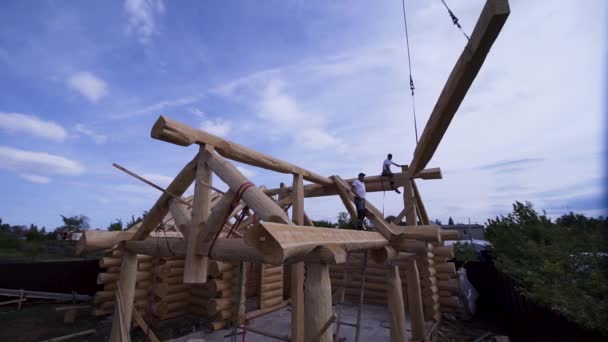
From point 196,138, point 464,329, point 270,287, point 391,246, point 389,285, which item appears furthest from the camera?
point 270,287

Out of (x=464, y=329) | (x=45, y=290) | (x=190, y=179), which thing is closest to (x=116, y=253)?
(x=45, y=290)

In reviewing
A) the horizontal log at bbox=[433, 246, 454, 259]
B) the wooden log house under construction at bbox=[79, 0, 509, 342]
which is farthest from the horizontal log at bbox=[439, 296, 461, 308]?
the horizontal log at bbox=[433, 246, 454, 259]

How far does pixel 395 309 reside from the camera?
562 centimetres

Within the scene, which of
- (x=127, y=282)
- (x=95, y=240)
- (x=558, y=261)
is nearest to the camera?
(x=95, y=240)

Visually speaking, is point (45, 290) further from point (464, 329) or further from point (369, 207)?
point (464, 329)

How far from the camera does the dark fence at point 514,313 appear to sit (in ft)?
15.1

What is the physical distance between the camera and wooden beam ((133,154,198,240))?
3736mm

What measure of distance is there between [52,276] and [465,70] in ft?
46.9

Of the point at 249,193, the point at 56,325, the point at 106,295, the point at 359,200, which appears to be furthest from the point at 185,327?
the point at 249,193

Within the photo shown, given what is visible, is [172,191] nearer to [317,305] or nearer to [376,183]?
[317,305]

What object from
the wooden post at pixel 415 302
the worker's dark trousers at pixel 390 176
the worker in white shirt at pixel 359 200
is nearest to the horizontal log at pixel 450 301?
the wooden post at pixel 415 302

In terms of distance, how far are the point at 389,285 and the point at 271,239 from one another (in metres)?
4.49

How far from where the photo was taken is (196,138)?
3447 millimetres

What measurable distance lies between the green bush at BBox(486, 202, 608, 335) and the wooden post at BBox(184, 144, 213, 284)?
5320mm
